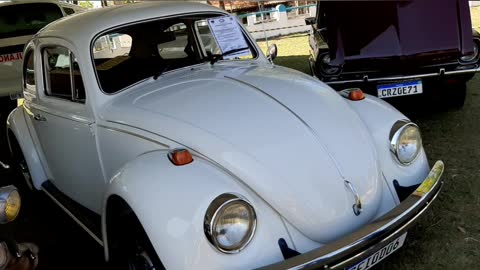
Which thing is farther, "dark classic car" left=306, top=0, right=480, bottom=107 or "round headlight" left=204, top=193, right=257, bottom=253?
"dark classic car" left=306, top=0, right=480, bottom=107

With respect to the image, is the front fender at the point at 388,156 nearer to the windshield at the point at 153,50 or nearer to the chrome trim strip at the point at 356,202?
the chrome trim strip at the point at 356,202

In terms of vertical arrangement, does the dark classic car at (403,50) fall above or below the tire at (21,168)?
above

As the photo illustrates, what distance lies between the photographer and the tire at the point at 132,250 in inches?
89.3

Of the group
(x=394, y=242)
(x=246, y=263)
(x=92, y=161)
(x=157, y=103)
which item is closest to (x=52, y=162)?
(x=92, y=161)

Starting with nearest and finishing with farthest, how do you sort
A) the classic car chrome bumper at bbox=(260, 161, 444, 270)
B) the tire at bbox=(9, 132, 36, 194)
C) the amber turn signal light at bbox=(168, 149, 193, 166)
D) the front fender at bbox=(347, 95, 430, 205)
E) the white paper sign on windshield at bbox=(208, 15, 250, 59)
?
the classic car chrome bumper at bbox=(260, 161, 444, 270), the amber turn signal light at bbox=(168, 149, 193, 166), the front fender at bbox=(347, 95, 430, 205), the white paper sign on windshield at bbox=(208, 15, 250, 59), the tire at bbox=(9, 132, 36, 194)

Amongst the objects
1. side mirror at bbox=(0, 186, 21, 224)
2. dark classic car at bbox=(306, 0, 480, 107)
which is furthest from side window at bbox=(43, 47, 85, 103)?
dark classic car at bbox=(306, 0, 480, 107)

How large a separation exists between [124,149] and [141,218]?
74cm

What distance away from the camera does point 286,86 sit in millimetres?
2996

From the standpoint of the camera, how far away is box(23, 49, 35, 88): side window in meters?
4.24

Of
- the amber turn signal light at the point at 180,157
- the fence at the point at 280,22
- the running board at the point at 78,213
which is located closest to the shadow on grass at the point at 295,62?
the running board at the point at 78,213

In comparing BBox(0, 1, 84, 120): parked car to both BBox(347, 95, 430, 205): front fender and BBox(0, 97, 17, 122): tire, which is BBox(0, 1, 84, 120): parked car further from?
BBox(347, 95, 430, 205): front fender

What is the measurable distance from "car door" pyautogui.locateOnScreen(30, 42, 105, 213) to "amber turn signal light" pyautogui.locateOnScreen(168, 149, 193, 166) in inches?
38.1

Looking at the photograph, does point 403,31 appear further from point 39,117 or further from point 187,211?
point 187,211

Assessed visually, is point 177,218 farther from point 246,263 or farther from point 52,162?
point 52,162
